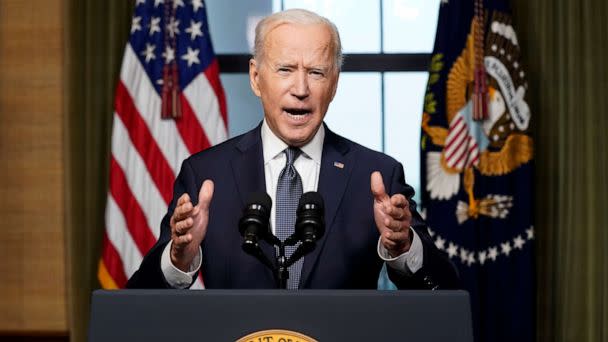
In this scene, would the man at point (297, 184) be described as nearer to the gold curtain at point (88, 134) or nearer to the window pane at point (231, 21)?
the gold curtain at point (88, 134)

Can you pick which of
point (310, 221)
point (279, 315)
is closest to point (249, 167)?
point (310, 221)

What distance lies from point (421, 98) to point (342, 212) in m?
3.54

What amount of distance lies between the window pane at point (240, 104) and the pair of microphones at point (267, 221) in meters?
3.88

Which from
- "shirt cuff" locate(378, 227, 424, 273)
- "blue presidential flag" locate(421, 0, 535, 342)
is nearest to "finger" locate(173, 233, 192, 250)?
"shirt cuff" locate(378, 227, 424, 273)

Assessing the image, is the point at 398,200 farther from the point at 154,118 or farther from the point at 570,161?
the point at 570,161

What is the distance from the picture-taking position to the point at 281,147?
2.67 meters

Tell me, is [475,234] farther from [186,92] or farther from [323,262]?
[323,262]

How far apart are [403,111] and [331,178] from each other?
348 centimetres

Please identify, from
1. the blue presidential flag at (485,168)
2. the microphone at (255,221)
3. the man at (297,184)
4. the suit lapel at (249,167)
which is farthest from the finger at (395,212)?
the blue presidential flag at (485,168)

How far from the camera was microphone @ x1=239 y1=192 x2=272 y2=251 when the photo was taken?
1.98 meters

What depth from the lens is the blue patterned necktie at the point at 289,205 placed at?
8.20 ft

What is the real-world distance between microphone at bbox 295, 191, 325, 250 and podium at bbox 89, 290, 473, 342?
0.56 ft

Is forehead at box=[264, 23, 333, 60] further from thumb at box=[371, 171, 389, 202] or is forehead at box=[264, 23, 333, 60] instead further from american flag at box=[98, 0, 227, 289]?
american flag at box=[98, 0, 227, 289]

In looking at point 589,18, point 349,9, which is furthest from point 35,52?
point 589,18
